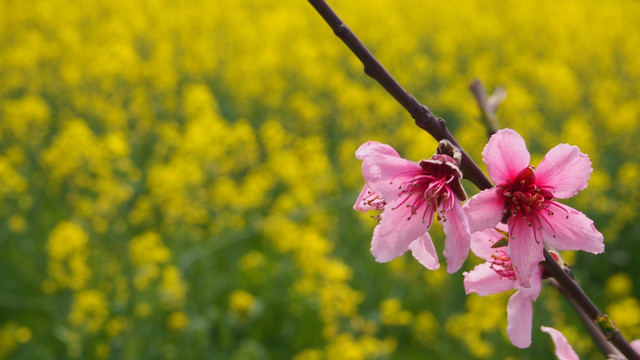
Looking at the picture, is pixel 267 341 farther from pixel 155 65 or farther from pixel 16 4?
pixel 16 4

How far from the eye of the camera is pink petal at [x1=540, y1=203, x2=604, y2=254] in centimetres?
64

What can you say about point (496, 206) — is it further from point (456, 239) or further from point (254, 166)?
point (254, 166)

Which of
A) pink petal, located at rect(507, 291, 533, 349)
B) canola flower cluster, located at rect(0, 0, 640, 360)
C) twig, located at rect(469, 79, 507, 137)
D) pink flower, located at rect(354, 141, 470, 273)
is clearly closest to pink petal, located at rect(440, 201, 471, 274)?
pink flower, located at rect(354, 141, 470, 273)

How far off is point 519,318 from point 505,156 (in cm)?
16

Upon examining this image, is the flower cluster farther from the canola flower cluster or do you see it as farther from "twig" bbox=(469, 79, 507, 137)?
the canola flower cluster

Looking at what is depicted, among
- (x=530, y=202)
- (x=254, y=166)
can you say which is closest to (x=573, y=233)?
(x=530, y=202)

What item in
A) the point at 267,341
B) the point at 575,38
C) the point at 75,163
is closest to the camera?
the point at 267,341

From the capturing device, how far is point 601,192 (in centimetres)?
502

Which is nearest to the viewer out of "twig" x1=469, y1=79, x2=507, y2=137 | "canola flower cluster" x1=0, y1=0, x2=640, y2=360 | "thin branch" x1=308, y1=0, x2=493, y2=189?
"thin branch" x1=308, y1=0, x2=493, y2=189

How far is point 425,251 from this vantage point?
69 cm

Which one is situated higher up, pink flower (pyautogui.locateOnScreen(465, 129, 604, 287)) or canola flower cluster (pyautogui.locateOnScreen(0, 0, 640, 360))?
pink flower (pyautogui.locateOnScreen(465, 129, 604, 287))

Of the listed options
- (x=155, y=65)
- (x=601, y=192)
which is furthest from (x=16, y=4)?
(x=601, y=192)

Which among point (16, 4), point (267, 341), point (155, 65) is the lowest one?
point (267, 341)

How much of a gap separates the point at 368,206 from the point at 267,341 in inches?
124
